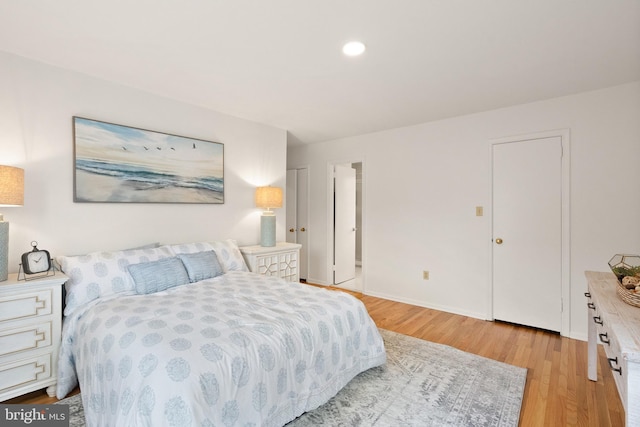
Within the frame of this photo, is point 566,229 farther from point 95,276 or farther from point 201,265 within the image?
point 95,276

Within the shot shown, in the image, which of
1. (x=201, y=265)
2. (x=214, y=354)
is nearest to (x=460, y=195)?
(x=201, y=265)

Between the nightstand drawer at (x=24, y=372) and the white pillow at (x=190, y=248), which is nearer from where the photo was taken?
the nightstand drawer at (x=24, y=372)

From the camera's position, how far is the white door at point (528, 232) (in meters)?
3.09

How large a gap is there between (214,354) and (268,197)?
2.43 m

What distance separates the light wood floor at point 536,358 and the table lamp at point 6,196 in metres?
0.90

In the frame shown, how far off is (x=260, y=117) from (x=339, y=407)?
3.09 m

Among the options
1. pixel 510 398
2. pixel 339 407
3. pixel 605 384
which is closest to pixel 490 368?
pixel 510 398

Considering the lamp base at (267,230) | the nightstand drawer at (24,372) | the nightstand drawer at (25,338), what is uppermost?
the lamp base at (267,230)

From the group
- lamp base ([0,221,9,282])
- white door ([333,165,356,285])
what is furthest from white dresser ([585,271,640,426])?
white door ([333,165,356,285])

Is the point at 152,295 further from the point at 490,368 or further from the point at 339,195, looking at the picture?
the point at 339,195

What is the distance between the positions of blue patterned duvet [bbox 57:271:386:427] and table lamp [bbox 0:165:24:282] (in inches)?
20.8

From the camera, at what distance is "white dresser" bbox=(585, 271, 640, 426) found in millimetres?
1029

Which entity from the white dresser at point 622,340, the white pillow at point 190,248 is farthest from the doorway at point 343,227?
the white dresser at point 622,340

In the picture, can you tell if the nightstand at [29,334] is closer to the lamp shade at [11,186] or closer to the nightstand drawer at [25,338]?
the nightstand drawer at [25,338]
